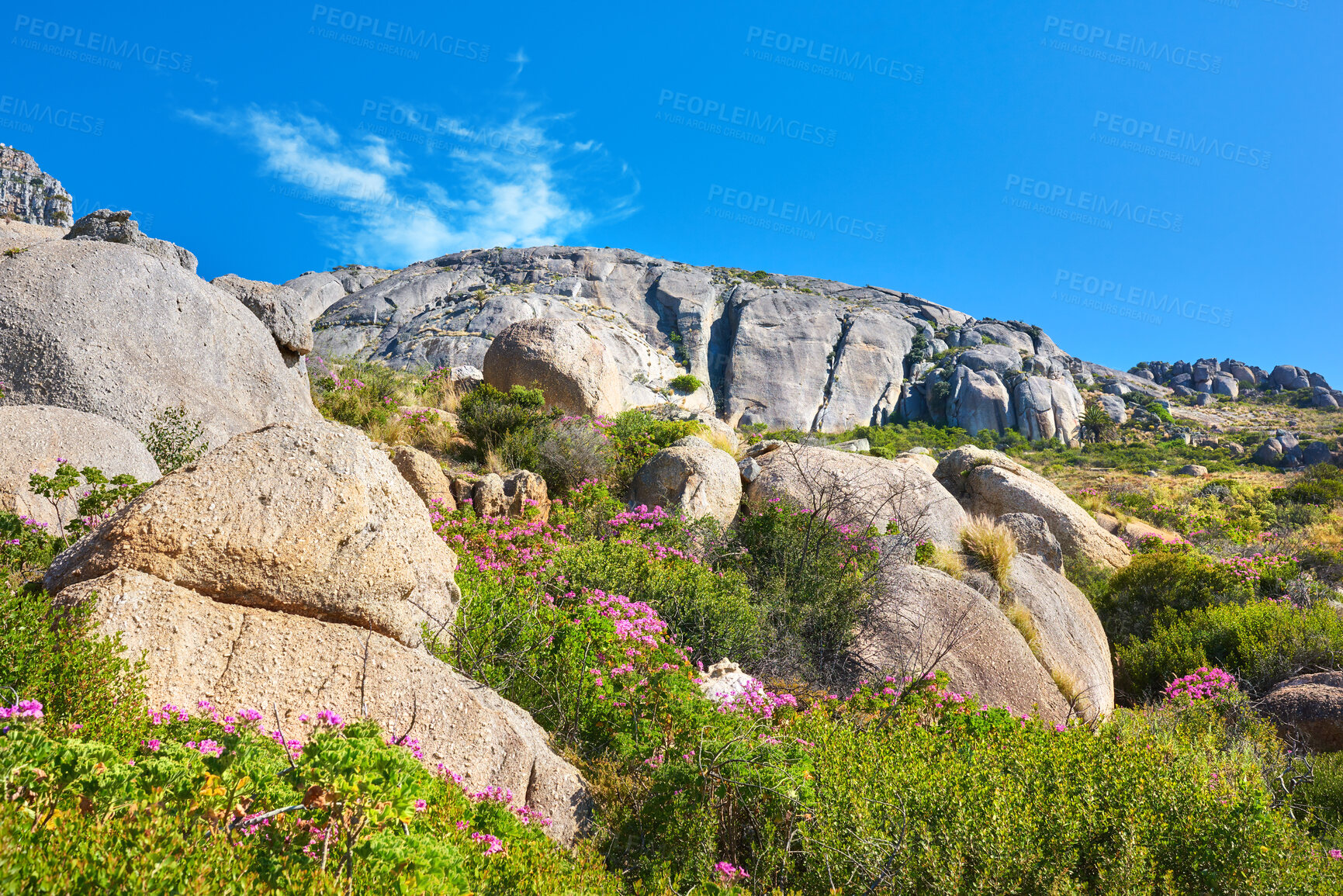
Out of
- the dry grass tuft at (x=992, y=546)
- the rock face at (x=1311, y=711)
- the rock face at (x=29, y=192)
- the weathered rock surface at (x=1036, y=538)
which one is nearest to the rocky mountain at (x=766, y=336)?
the rock face at (x=29, y=192)

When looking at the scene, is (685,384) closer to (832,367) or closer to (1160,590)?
(1160,590)

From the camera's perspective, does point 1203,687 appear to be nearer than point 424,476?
No

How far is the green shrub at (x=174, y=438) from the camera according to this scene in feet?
19.9

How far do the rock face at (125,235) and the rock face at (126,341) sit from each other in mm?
1364

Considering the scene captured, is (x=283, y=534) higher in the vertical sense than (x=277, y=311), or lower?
lower

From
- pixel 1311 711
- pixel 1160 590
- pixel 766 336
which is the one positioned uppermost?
Result: pixel 766 336

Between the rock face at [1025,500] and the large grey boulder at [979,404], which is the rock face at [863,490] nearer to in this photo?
the rock face at [1025,500]

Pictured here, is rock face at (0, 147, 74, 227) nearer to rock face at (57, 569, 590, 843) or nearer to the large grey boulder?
rock face at (57, 569, 590, 843)

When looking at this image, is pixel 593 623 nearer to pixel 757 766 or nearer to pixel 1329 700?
pixel 757 766

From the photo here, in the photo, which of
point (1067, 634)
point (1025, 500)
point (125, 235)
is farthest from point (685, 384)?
point (125, 235)

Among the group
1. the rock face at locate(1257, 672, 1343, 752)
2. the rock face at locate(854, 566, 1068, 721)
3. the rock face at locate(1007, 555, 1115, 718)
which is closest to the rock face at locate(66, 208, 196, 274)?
the rock face at locate(854, 566, 1068, 721)

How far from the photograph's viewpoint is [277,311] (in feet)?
28.8

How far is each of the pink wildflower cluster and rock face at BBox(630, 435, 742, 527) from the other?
5562 mm

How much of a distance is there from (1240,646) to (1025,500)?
14.9ft
